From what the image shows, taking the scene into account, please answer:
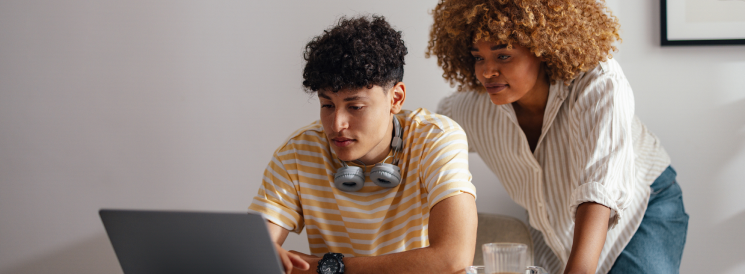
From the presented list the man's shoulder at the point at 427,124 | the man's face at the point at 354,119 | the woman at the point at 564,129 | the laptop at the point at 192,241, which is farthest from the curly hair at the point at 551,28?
the laptop at the point at 192,241

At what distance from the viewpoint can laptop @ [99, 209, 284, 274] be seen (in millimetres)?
818

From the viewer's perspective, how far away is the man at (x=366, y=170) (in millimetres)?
1228

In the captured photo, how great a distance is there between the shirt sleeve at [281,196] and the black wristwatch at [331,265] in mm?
236

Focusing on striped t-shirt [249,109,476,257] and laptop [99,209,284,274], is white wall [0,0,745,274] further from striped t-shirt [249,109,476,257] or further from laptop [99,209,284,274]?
laptop [99,209,284,274]

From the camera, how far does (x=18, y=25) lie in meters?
2.28

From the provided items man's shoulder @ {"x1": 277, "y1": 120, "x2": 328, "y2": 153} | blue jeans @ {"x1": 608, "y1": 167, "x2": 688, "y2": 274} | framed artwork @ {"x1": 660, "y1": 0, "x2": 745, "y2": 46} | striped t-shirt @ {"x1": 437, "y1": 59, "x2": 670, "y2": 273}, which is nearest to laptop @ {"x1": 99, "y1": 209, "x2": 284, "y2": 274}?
man's shoulder @ {"x1": 277, "y1": 120, "x2": 328, "y2": 153}

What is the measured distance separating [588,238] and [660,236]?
0.67 meters

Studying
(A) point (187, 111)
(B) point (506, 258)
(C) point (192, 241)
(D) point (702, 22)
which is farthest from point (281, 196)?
(D) point (702, 22)

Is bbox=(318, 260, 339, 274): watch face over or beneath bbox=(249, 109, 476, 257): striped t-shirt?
beneath

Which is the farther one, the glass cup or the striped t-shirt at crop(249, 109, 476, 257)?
the striped t-shirt at crop(249, 109, 476, 257)

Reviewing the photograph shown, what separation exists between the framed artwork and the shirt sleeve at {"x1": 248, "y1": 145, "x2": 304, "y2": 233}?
1533 millimetres

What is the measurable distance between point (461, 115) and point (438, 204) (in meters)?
0.72

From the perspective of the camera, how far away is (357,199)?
4.58 feet

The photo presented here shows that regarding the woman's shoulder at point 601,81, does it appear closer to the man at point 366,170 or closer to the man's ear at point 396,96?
the man at point 366,170
